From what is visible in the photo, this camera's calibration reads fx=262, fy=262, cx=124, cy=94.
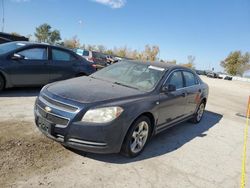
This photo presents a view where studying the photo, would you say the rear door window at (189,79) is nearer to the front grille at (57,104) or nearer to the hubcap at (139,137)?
the hubcap at (139,137)

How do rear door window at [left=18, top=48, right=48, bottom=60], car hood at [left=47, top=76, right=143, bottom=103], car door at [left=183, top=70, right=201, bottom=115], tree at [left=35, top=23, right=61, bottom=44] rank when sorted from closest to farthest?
car hood at [left=47, top=76, right=143, bottom=103] → car door at [left=183, top=70, right=201, bottom=115] → rear door window at [left=18, top=48, right=48, bottom=60] → tree at [left=35, top=23, right=61, bottom=44]

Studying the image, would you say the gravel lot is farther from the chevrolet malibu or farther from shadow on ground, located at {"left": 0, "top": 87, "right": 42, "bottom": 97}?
shadow on ground, located at {"left": 0, "top": 87, "right": 42, "bottom": 97}

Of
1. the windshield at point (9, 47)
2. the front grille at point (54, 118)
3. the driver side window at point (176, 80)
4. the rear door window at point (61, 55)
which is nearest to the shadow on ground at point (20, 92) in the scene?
the windshield at point (9, 47)

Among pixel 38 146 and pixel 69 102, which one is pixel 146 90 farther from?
pixel 38 146

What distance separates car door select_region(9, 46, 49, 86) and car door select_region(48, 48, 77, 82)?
220 mm

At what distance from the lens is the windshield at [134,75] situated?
16.1ft

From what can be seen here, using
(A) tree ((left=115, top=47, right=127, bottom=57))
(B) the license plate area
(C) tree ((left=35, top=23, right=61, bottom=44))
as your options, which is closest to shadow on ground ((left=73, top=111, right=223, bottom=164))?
(B) the license plate area

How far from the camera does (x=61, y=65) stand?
27.2 ft

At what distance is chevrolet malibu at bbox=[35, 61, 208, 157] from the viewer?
3.69 meters

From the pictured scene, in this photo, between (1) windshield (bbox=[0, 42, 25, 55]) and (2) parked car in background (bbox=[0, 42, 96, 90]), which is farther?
(1) windshield (bbox=[0, 42, 25, 55])

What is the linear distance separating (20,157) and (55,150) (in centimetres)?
55

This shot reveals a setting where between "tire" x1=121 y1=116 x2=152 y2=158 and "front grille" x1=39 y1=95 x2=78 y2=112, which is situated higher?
"front grille" x1=39 y1=95 x2=78 y2=112

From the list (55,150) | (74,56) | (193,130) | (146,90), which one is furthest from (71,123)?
(74,56)

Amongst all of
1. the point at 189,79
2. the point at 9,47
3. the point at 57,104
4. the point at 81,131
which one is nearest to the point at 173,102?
the point at 189,79
